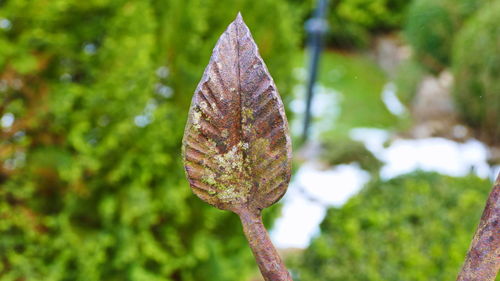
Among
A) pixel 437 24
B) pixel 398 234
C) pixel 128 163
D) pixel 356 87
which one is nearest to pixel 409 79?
pixel 437 24

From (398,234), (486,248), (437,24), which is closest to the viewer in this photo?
(486,248)

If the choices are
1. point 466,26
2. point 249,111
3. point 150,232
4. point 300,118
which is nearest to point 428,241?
point 150,232

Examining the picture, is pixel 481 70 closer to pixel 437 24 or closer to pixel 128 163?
pixel 437 24

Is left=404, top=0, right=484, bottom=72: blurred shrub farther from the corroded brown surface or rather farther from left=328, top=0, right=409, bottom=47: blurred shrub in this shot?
the corroded brown surface

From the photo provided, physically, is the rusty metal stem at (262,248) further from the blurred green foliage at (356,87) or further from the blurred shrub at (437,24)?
the blurred green foliage at (356,87)

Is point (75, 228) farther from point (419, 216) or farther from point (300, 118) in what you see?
point (300, 118)

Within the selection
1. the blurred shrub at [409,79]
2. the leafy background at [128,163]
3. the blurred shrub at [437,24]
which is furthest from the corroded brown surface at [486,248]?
the blurred shrub at [409,79]

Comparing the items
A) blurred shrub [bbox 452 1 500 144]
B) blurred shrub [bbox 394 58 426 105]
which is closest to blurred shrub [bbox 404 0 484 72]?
blurred shrub [bbox 452 1 500 144]
